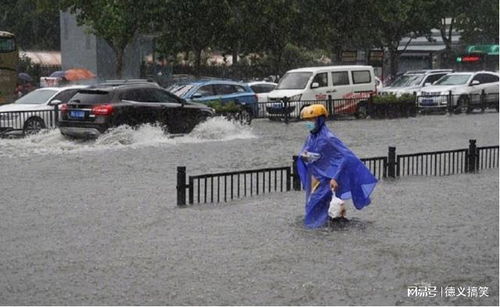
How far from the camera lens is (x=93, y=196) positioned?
566 inches

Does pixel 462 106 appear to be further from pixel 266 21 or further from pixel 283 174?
pixel 283 174

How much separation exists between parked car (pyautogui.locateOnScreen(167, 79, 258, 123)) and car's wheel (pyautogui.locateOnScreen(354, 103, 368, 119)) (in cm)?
420

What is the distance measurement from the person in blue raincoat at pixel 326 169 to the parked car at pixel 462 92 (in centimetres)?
2401

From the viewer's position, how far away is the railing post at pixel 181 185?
12.4 metres

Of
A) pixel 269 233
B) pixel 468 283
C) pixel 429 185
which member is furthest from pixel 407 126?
pixel 468 283

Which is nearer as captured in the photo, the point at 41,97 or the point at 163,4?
the point at 41,97

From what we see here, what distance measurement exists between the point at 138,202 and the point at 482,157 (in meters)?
7.32

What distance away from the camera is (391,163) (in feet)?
50.4

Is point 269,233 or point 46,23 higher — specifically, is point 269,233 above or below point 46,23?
below

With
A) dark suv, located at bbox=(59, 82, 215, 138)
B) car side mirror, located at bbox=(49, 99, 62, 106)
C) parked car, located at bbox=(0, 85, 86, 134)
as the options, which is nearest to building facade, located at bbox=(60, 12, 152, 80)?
car side mirror, located at bbox=(49, 99, 62, 106)

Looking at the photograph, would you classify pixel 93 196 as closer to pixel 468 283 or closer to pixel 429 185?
pixel 429 185

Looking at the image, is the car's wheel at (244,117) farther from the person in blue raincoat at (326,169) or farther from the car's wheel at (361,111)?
the person in blue raincoat at (326,169)

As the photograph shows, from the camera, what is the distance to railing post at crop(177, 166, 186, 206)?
488 inches

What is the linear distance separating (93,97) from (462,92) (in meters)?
18.2
